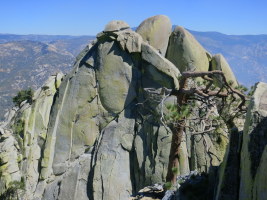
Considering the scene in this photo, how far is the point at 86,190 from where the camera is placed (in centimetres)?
2728

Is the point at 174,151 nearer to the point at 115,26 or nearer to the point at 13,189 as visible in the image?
the point at 115,26

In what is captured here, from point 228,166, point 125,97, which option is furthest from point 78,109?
point 228,166

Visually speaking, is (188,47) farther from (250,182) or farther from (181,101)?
(250,182)

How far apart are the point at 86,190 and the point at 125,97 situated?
8433 mm

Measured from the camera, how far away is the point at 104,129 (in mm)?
28031

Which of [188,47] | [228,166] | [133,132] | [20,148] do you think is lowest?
[20,148]

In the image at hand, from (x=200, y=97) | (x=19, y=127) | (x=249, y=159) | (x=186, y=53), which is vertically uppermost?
(x=186, y=53)

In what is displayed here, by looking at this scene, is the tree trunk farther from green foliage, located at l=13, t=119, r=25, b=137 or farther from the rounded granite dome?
green foliage, located at l=13, t=119, r=25, b=137

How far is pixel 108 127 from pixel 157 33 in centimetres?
977

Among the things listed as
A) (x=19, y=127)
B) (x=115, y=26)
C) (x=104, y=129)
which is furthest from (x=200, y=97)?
(x=19, y=127)

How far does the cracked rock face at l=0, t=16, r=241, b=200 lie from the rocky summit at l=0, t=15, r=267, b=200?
8 cm

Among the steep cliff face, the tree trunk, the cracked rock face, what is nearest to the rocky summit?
the cracked rock face

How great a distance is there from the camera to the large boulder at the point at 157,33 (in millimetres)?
29859

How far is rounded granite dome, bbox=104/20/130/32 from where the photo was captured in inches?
1092
